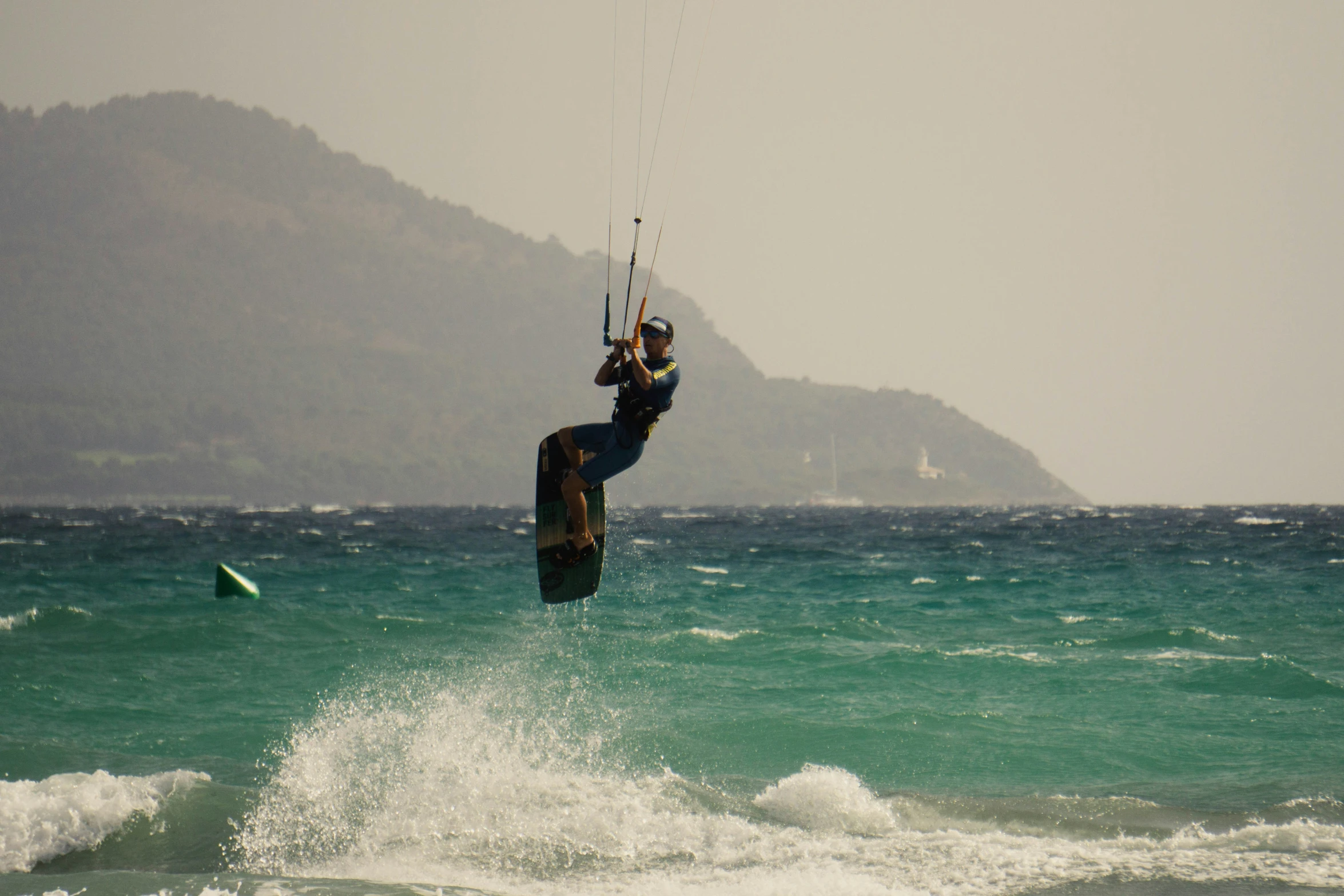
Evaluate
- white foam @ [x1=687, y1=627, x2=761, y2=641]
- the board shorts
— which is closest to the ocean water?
white foam @ [x1=687, y1=627, x2=761, y2=641]

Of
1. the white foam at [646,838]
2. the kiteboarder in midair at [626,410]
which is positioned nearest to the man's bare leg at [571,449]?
the kiteboarder in midair at [626,410]

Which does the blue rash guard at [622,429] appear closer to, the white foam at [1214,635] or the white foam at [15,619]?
the white foam at [1214,635]

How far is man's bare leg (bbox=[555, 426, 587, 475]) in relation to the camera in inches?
382

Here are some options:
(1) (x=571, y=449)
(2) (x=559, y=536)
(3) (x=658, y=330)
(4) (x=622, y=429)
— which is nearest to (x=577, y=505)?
(1) (x=571, y=449)

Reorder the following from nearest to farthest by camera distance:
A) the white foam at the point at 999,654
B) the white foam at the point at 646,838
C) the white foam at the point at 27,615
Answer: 1. the white foam at the point at 646,838
2. the white foam at the point at 999,654
3. the white foam at the point at 27,615

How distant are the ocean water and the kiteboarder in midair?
3118 millimetres

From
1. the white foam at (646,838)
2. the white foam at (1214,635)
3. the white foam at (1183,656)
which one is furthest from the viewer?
the white foam at (1214,635)

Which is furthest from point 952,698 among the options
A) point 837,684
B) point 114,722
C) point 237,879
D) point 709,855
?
point 114,722

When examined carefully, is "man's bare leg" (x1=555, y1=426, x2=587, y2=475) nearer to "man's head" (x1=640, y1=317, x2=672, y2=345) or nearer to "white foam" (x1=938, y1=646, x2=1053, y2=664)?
"man's head" (x1=640, y1=317, x2=672, y2=345)

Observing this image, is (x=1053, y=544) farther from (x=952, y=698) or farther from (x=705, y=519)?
(x=705, y=519)

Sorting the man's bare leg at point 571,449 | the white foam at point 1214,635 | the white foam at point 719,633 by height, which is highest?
the man's bare leg at point 571,449

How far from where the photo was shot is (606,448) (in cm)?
943

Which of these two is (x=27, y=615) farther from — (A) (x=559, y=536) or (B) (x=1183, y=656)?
(B) (x=1183, y=656)

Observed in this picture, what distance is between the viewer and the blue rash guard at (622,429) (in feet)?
29.0
